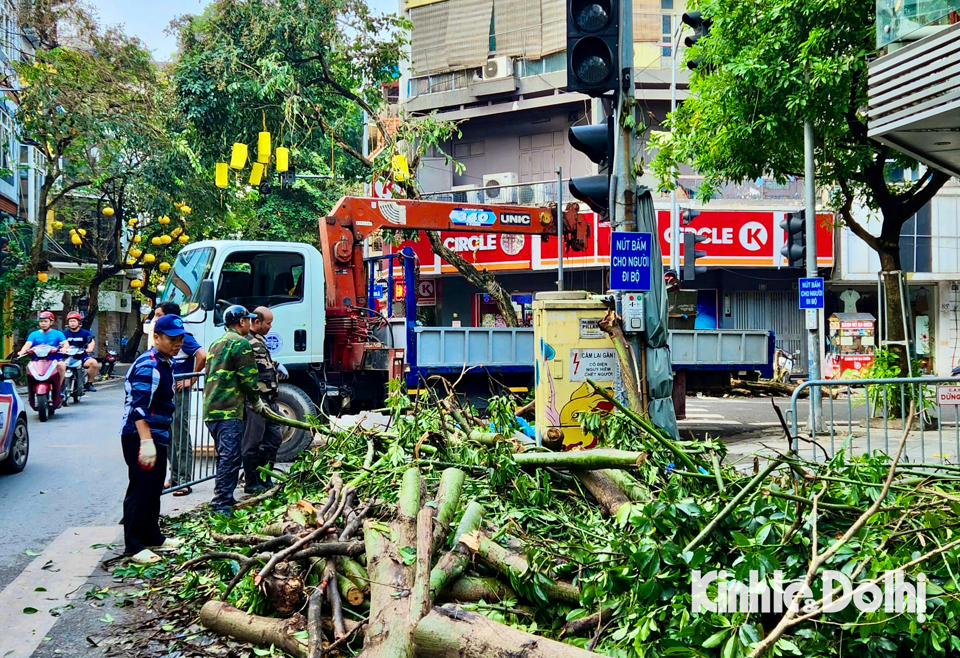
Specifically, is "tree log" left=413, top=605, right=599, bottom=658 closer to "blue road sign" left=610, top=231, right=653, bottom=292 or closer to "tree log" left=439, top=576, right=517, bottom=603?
"tree log" left=439, top=576, right=517, bottom=603

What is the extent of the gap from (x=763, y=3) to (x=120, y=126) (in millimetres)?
17034

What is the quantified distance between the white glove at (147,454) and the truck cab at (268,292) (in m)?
4.72

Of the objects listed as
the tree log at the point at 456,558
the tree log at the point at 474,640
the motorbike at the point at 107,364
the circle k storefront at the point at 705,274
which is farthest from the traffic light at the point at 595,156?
the motorbike at the point at 107,364

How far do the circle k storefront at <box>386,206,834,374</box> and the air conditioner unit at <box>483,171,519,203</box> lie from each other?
1414 millimetres

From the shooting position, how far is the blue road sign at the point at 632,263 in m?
8.38

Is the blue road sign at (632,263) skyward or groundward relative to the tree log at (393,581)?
skyward

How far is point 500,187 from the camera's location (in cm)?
2764

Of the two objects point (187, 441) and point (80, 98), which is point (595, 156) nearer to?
point (187, 441)

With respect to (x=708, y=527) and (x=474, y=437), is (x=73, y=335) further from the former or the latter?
(x=708, y=527)

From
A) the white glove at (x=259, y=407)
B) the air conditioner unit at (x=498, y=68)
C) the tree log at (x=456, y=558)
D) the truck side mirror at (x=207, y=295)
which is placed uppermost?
the air conditioner unit at (x=498, y=68)

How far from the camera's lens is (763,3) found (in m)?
14.3

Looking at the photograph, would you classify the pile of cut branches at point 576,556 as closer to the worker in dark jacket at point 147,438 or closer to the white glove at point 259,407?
the worker in dark jacket at point 147,438

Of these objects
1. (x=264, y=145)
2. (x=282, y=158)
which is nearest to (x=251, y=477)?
(x=264, y=145)

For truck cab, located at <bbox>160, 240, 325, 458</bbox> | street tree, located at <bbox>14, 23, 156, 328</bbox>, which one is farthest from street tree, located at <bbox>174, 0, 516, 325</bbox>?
truck cab, located at <bbox>160, 240, 325, 458</bbox>
